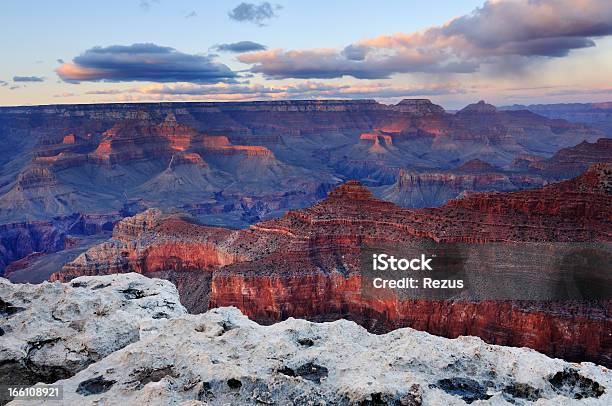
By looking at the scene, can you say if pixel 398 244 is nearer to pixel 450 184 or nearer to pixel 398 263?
pixel 398 263

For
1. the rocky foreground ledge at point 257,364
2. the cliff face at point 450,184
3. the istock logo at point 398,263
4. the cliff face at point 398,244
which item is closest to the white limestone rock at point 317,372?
the rocky foreground ledge at point 257,364

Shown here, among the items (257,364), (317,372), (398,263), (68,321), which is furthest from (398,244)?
(257,364)

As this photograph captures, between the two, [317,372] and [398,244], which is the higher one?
[317,372]

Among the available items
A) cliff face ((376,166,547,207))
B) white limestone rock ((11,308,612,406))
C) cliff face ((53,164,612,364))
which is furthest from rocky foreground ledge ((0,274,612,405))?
cliff face ((376,166,547,207))

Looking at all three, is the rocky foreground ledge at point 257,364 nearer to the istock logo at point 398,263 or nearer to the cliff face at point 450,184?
the istock logo at point 398,263

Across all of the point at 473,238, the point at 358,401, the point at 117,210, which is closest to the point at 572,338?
the point at 473,238
